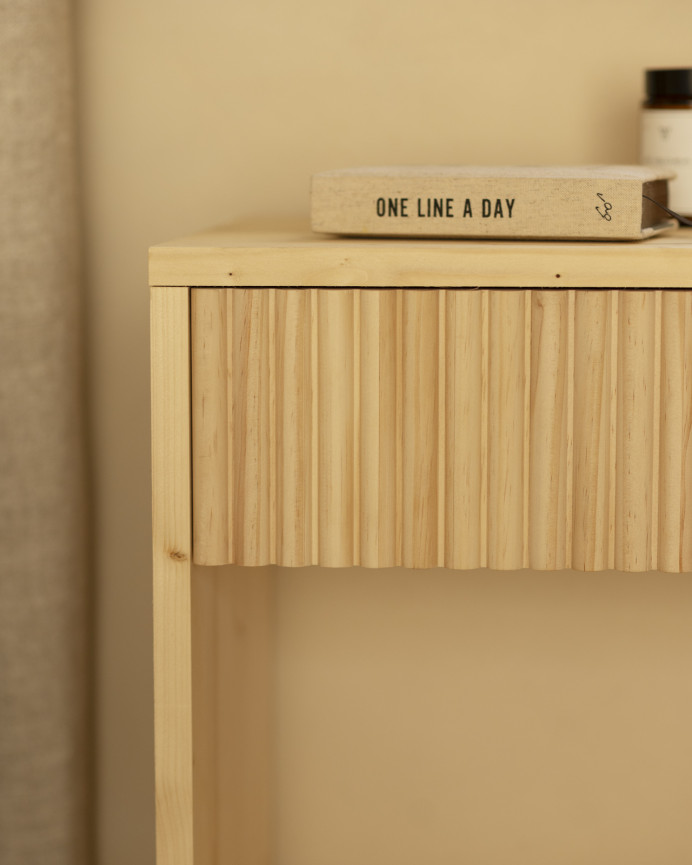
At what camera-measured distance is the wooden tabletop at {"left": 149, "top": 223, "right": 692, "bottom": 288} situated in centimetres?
65

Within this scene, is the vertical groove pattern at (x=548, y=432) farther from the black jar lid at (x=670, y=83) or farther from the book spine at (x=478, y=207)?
the black jar lid at (x=670, y=83)

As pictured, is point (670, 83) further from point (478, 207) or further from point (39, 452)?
point (39, 452)

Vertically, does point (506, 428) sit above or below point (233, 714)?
above

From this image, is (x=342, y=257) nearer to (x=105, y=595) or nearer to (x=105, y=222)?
(x=105, y=222)

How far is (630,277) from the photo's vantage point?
65 cm

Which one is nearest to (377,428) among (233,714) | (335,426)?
(335,426)

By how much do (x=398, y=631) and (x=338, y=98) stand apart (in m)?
0.54

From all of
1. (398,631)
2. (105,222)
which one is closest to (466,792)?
(398,631)

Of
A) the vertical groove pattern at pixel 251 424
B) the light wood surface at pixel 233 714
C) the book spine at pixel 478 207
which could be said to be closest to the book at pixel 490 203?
the book spine at pixel 478 207

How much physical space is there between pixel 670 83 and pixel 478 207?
0.24 m

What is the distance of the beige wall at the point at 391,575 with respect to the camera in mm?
995

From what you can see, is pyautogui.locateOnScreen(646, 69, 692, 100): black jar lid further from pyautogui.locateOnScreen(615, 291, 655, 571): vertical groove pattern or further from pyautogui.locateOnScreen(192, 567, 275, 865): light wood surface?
pyautogui.locateOnScreen(192, 567, 275, 865): light wood surface

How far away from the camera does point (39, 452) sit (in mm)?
967

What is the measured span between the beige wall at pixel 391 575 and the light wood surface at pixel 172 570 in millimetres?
376
